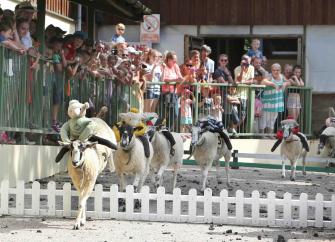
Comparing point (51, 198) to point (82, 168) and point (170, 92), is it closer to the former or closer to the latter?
point (82, 168)

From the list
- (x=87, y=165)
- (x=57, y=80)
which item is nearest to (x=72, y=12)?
(x=57, y=80)

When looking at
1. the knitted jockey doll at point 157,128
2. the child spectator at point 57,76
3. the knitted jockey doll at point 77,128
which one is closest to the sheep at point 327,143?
the knitted jockey doll at point 157,128

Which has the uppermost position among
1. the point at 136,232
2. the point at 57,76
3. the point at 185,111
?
the point at 57,76

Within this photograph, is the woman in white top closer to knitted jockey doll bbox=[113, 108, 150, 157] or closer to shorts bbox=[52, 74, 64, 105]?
shorts bbox=[52, 74, 64, 105]

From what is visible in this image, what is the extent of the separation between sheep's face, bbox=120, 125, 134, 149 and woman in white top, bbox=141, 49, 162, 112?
294 inches

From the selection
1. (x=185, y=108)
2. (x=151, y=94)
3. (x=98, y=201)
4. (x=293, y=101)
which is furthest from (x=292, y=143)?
(x=98, y=201)

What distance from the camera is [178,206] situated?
495 inches

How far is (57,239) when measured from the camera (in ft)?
36.1

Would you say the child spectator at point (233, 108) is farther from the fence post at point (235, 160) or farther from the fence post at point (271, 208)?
the fence post at point (271, 208)

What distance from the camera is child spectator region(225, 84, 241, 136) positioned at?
23516 mm

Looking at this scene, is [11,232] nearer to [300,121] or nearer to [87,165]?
[87,165]

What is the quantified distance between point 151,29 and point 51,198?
609 inches

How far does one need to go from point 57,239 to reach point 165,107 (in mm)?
11723

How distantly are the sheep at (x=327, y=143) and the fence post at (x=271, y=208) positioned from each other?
1058 centimetres
